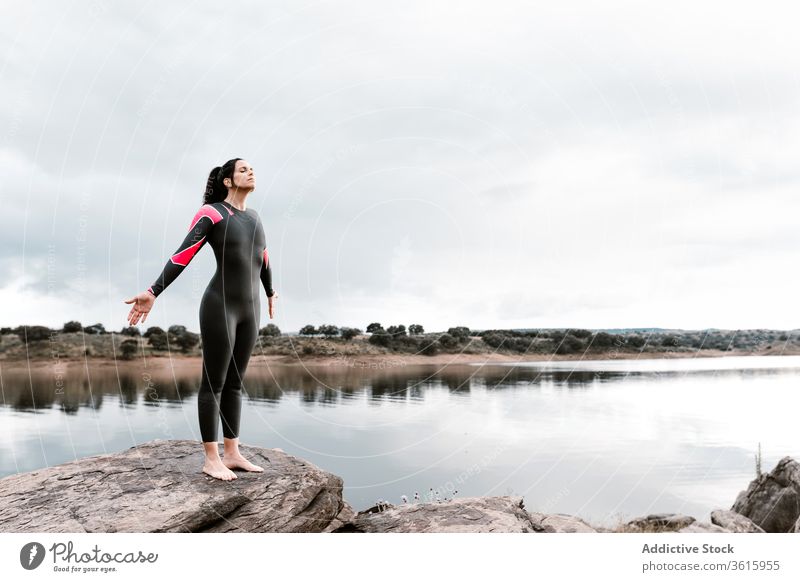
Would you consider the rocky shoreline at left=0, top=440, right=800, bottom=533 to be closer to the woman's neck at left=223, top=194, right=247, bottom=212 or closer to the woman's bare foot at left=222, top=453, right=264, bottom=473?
the woman's bare foot at left=222, top=453, right=264, bottom=473

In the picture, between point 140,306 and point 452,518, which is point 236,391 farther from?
point 452,518

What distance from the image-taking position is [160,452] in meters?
7.26

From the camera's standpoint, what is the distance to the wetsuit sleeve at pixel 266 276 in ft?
23.3

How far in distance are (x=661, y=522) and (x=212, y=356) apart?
7.65 metres

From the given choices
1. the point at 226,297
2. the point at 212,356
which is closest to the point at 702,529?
the point at 212,356

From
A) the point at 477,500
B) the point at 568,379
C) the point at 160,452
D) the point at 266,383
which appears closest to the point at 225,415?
the point at 160,452

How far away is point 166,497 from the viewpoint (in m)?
6.05

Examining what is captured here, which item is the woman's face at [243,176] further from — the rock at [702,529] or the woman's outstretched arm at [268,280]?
the rock at [702,529]

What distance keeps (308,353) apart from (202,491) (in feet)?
20.5

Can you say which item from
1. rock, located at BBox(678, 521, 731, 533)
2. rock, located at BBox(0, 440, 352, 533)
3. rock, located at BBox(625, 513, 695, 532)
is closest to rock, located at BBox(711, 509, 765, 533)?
rock, located at BBox(625, 513, 695, 532)

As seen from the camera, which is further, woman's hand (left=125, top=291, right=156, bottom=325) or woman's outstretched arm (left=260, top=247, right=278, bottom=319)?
woman's outstretched arm (left=260, top=247, right=278, bottom=319)

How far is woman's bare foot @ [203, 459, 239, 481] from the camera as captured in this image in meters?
6.36
